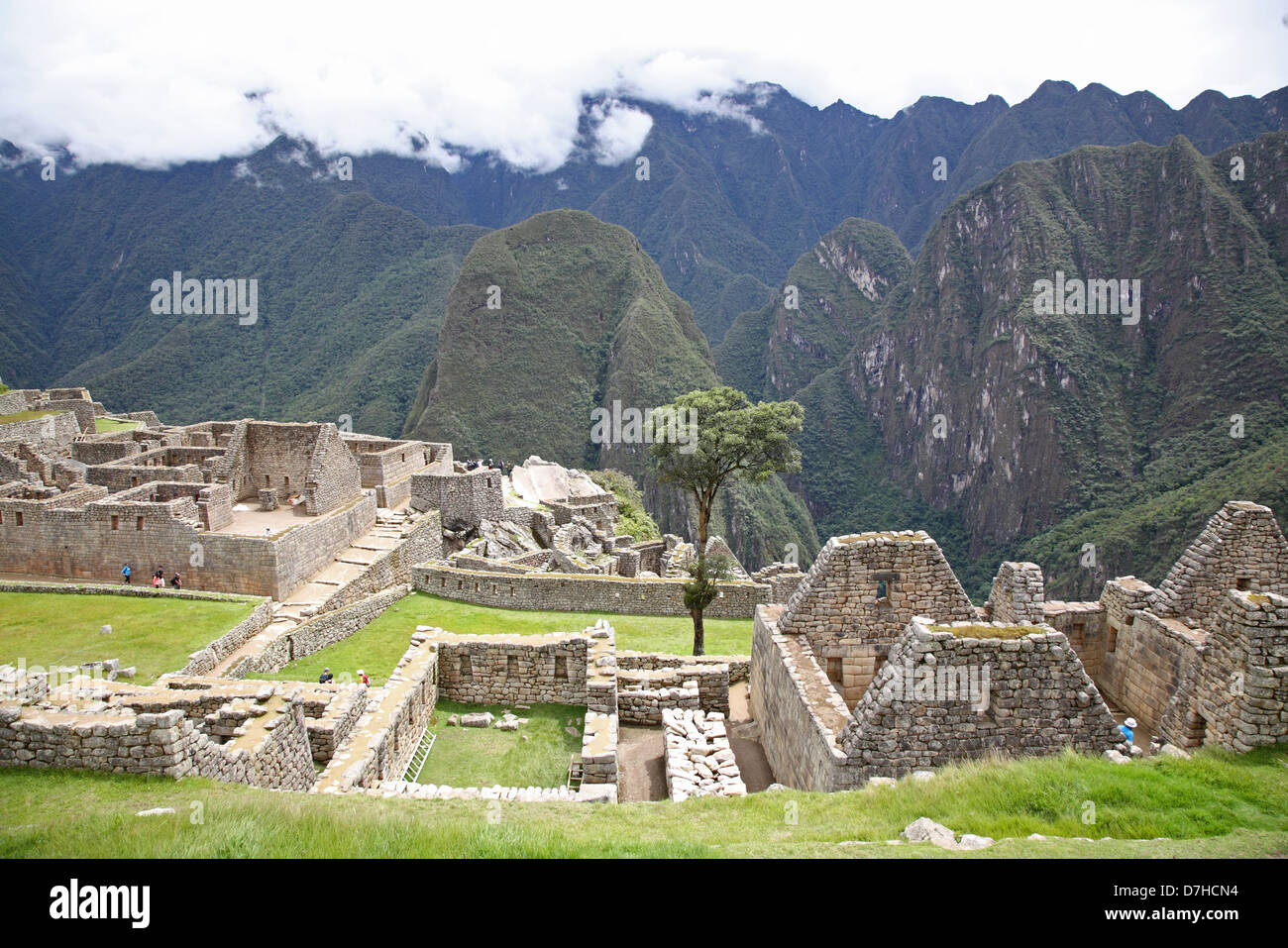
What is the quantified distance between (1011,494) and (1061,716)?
6578 inches

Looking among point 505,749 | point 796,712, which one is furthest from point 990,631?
point 505,749

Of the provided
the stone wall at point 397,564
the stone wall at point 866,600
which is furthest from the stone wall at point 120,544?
the stone wall at point 866,600

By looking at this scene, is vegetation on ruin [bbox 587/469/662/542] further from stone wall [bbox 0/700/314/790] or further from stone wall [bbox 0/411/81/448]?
stone wall [bbox 0/700/314/790]

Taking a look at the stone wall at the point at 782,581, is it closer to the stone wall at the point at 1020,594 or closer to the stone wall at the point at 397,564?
the stone wall at the point at 397,564

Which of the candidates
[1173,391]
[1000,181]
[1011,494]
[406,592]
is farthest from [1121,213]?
[406,592]

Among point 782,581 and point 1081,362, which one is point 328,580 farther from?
point 1081,362

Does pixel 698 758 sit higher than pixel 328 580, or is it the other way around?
pixel 328 580

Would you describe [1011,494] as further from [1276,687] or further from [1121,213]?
[1276,687]

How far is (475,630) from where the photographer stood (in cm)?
1623

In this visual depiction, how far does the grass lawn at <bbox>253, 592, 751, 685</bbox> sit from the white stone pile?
5202 mm

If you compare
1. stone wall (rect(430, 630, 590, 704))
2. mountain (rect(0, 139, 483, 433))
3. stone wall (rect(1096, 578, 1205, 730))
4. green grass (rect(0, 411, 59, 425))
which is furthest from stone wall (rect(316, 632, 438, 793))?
mountain (rect(0, 139, 483, 433))

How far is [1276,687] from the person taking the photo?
540 cm

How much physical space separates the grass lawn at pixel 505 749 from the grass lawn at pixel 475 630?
404 cm

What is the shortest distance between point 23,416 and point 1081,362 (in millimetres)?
174268
